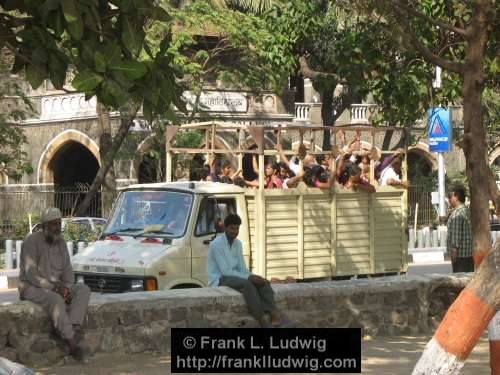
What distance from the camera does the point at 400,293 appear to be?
1323cm

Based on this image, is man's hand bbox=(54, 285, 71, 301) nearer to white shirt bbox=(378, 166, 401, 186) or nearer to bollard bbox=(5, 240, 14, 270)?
white shirt bbox=(378, 166, 401, 186)

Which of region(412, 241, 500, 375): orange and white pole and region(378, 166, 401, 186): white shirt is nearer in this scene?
region(412, 241, 500, 375): orange and white pole

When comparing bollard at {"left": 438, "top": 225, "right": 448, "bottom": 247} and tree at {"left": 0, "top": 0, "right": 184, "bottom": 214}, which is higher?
tree at {"left": 0, "top": 0, "right": 184, "bottom": 214}

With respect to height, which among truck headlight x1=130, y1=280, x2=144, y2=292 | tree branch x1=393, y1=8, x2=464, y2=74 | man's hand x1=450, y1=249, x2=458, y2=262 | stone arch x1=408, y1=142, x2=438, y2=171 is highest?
stone arch x1=408, y1=142, x2=438, y2=171

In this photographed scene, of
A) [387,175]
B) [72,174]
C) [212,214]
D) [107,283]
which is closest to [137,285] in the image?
[107,283]

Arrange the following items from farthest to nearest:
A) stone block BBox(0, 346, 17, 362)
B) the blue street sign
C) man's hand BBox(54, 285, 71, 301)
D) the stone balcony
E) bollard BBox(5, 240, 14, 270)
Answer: the stone balcony, the blue street sign, bollard BBox(5, 240, 14, 270), man's hand BBox(54, 285, 71, 301), stone block BBox(0, 346, 17, 362)

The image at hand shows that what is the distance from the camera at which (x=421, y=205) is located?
3769cm

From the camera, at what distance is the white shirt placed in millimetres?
16609

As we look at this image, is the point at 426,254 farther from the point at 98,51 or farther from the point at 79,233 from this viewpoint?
the point at 98,51

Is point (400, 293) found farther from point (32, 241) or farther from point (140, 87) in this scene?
point (140, 87)

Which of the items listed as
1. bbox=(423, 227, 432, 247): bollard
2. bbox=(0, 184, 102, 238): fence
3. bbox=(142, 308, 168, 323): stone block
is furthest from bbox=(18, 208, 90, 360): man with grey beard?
bbox=(0, 184, 102, 238): fence

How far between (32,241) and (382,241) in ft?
20.4

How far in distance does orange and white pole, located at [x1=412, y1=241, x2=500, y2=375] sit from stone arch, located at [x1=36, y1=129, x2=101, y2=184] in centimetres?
3029

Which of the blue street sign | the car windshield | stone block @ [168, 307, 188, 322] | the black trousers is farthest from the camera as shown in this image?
the blue street sign
